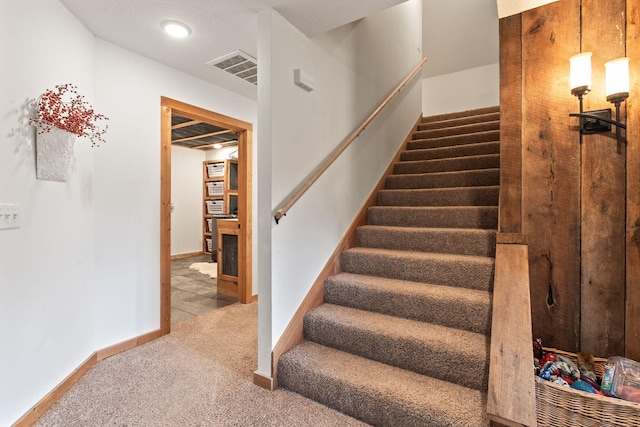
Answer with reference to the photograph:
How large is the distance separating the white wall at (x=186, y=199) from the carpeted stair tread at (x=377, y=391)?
5536mm

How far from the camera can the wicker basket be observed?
3.72ft

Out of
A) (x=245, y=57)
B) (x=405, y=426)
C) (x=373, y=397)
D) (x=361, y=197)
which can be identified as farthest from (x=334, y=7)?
(x=405, y=426)

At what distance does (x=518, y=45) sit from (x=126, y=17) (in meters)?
2.49

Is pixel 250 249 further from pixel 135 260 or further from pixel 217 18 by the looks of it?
pixel 217 18

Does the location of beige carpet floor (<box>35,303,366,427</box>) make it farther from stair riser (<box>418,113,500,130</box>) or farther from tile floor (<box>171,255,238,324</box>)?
stair riser (<box>418,113,500,130</box>)

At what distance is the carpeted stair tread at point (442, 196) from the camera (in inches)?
105

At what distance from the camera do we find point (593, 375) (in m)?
1.47

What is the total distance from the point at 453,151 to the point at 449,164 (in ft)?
1.00

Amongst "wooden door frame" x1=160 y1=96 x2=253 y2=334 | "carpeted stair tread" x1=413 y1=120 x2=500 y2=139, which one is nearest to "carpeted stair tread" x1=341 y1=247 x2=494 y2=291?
"wooden door frame" x1=160 y1=96 x2=253 y2=334

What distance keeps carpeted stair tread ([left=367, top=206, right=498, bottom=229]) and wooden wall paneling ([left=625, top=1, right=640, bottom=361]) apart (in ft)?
2.93

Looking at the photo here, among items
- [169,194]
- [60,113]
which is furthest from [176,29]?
[169,194]

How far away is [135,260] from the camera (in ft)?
8.17

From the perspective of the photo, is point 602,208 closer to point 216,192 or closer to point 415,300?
point 415,300

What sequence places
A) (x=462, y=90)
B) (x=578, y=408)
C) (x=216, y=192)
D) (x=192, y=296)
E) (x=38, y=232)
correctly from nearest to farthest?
(x=578, y=408), (x=38, y=232), (x=192, y=296), (x=462, y=90), (x=216, y=192)
